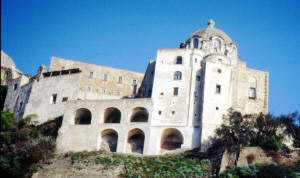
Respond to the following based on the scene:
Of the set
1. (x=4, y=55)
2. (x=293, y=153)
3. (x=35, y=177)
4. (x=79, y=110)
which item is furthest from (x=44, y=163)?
(x=4, y=55)

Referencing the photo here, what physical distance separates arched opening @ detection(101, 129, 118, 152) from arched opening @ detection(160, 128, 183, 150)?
18.6 ft

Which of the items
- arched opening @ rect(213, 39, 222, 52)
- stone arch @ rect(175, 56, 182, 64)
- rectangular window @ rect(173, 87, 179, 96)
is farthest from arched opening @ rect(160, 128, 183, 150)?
arched opening @ rect(213, 39, 222, 52)

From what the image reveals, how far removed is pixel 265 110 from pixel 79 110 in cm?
2273

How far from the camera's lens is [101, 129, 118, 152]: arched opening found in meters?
45.1

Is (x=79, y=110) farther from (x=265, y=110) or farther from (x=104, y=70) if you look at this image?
(x=265, y=110)

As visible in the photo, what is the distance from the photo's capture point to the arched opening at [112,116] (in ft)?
156

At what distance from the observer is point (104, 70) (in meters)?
55.5

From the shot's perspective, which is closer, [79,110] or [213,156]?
[213,156]

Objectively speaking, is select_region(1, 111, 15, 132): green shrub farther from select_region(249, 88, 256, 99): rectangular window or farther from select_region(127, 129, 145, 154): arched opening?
select_region(249, 88, 256, 99): rectangular window

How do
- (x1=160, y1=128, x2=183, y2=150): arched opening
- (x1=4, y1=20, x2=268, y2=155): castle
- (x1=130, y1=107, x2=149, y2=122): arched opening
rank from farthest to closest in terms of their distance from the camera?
(x1=130, y1=107, x2=149, y2=122): arched opening, (x1=160, y1=128, x2=183, y2=150): arched opening, (x1=4, y1=20, x2=268, y2=155): castle

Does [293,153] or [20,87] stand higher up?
[20,87]

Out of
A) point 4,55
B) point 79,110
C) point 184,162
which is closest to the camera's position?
point 184,162

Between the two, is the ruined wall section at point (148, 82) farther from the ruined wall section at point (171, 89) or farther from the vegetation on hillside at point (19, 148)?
the vegetation on hillside at point (19, 148)

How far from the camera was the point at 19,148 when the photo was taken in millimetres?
39656
